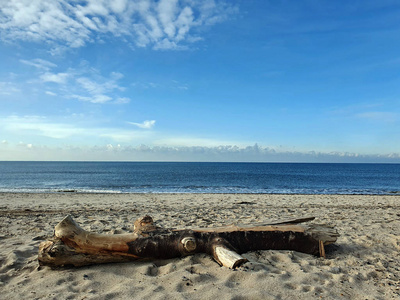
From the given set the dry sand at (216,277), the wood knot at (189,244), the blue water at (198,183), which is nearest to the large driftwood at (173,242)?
the wood knot at (189,244)

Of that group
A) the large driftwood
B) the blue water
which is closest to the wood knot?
the large driftwood

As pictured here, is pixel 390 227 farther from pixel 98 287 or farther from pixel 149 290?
pixel 98 287

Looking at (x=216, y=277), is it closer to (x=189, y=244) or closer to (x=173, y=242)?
(x=189, y=244)

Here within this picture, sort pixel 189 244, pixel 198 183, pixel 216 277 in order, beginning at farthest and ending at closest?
pixel 198 183
pixel 189 244
pixel 216 277

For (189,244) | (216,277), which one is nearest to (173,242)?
(189,244)

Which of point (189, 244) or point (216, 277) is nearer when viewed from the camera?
point (216, 277)

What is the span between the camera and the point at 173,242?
190 inches

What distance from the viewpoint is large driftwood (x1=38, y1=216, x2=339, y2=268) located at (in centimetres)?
445

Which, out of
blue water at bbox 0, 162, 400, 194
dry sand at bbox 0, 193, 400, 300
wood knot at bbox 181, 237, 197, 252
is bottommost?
blue water at bbox 0, 162, 400, 194

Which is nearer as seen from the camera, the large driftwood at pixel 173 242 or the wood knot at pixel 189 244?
the large driftwood at pixel 173 242

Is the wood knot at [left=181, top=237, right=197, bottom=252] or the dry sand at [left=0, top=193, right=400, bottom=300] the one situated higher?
the wood knot at [left=181, top=237, right=197, bottom=252]

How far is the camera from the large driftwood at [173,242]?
4.45 metres

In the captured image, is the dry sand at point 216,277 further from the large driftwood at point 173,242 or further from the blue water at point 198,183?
the blue water at point 198,183

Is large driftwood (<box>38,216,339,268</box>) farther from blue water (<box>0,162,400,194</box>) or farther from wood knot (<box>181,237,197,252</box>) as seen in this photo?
blue water (<box>0,162,400,194</box>)
